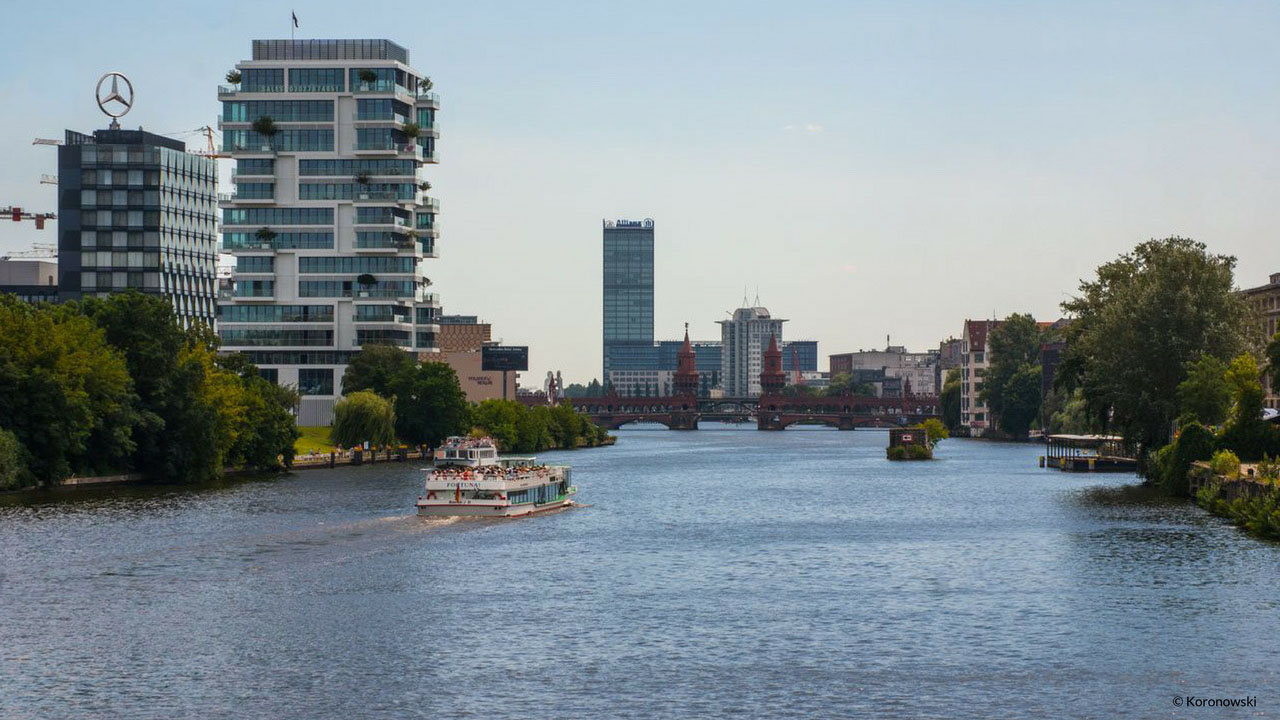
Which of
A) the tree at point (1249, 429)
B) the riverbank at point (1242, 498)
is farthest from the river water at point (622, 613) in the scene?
the tree at point (1249, 429)

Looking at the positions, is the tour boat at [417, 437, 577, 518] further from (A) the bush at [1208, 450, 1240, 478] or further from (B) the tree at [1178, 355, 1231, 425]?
(B) the tree at [1178, 355, 1231, 425]

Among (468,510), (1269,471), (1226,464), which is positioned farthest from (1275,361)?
(468,510)

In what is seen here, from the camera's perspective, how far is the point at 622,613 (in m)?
64.4

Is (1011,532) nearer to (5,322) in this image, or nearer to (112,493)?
(112,493)

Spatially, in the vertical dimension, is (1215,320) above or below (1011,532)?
above

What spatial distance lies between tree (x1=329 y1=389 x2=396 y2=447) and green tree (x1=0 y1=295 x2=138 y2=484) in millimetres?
47415

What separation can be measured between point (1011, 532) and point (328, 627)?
165 ft

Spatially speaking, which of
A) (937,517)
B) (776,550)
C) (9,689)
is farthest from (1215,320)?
(9,689)

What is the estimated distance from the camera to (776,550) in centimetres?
8781

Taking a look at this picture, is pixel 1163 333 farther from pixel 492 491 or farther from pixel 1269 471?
pixel 492 491

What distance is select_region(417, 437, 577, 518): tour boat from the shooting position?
10375cm

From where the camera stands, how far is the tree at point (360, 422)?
176 meters

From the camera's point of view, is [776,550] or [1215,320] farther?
[1215,320]

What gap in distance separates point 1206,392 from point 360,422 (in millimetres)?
91240
